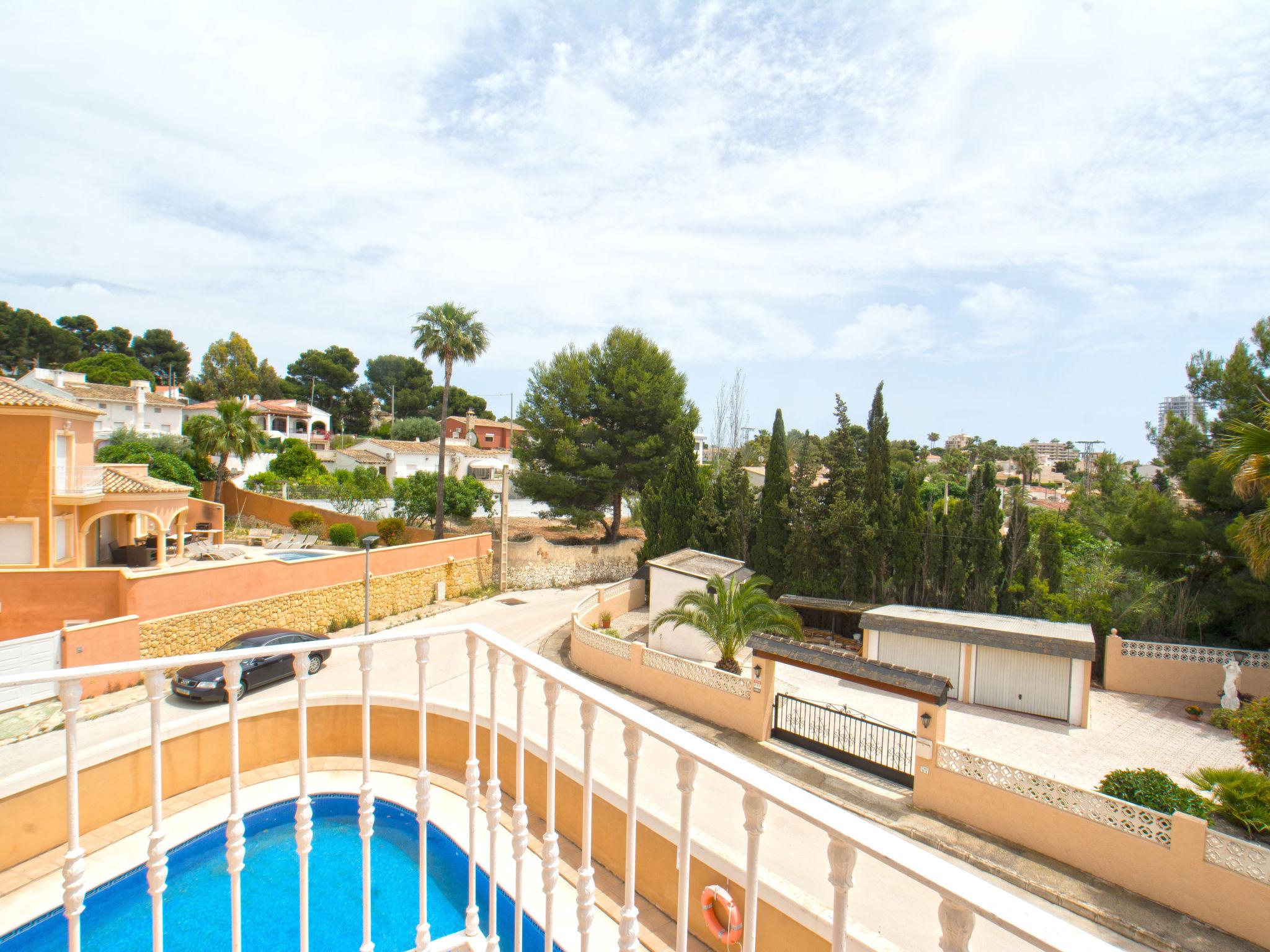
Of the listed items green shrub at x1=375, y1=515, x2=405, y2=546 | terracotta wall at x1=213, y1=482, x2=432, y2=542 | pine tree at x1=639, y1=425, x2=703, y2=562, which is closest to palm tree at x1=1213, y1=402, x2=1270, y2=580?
pine tree at x1=639, y1=425, x2=703, y2=562

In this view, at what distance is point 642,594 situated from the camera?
21.1 m

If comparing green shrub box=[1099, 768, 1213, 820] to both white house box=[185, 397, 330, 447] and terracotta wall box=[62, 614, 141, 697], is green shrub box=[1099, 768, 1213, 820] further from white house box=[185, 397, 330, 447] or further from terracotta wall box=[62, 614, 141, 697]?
white house box=[185, 397, 330, 447]

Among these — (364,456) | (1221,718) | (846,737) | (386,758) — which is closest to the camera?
(386,758)

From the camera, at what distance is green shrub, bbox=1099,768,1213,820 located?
25.6 feet

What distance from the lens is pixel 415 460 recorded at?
3684 cm

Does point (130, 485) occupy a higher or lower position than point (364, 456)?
lower

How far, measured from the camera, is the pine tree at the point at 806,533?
19203 millimetres

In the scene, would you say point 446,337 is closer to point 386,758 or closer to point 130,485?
point 130,485

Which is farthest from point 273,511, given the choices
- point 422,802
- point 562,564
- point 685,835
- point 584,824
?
point 685,835

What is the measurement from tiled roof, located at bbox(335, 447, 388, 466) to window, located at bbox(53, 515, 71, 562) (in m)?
20.8

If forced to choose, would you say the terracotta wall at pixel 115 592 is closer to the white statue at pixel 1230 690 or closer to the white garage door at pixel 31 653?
the white garage door at pixel 31 653

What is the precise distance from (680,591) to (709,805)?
8.72 metres

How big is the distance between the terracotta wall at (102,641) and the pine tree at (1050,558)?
20679 mm

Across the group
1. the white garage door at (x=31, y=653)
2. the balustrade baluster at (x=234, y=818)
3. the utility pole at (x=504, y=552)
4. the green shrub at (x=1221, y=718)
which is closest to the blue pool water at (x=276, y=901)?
the balustrade baluster at (x=234, y=818)
